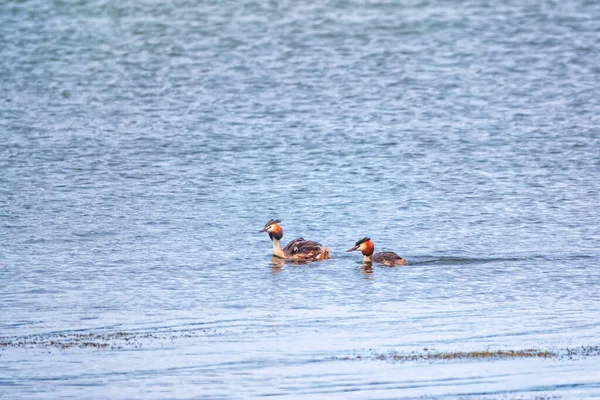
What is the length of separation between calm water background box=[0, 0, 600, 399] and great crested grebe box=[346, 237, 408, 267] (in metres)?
0.27

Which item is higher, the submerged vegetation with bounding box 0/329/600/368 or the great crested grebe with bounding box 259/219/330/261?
the submerged vegetation with bounding box 0/329/600/368

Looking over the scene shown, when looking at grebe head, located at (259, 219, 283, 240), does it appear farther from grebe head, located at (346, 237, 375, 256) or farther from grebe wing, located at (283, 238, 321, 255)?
grebe head, located at (346, 237, 375, 256)

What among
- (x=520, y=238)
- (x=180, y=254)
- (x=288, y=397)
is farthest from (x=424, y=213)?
(x=288, y=397)

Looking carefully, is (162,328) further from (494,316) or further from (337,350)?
(494,316)

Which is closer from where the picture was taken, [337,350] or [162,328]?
[337,350]

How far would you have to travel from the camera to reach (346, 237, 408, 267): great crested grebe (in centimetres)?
2122

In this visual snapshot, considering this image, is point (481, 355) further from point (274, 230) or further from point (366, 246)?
point (274, 230)

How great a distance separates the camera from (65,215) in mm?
25266

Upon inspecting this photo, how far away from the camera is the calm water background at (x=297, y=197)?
1559 centimetres

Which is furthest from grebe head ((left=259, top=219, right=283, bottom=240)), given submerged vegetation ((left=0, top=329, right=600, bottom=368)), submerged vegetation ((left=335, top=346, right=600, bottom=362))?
submerged vegetation ((left=335, top=346, right=600, bottom=362))

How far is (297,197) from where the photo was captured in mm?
26609

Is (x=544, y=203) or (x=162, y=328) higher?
(x=162, y=328)

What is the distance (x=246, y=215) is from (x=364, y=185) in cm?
367

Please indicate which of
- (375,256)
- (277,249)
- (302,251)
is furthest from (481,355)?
(277,249)
